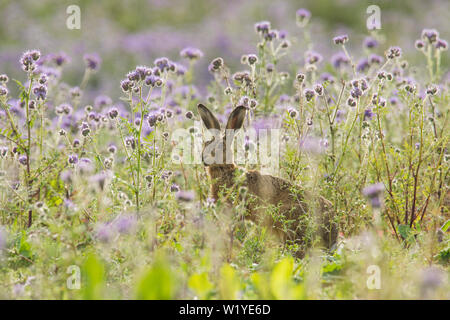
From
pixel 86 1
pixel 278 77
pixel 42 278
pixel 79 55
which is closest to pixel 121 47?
pixel 79 55

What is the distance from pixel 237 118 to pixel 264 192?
52 cm

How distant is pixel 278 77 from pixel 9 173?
86.5 inches

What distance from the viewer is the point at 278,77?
173 inches

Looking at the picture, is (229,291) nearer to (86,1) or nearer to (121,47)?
(121,47)

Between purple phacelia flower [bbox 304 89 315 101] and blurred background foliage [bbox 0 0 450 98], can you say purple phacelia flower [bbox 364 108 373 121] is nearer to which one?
purple phacelia flower [bbox 304 89 315 101]

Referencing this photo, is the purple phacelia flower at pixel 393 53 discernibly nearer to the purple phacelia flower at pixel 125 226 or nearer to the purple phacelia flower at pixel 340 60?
the purple phacelia flower at pixel 340 60

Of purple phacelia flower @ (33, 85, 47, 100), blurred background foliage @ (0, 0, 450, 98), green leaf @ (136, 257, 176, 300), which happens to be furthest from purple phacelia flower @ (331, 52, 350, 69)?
green leaf @ (136, 257, 176, 300)

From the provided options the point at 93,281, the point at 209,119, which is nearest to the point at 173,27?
the point at 209,119

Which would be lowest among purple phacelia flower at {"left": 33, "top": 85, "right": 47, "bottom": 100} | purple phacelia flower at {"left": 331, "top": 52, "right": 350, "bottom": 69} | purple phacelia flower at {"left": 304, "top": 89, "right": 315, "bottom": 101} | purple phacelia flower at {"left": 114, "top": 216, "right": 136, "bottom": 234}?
purple phacelia flower at {"left": 114, "top": 216, "right": 136, "bottom": 234}

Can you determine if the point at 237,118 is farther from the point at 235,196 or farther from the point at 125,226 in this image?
the point at 125,226

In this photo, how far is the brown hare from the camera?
329 centimetres

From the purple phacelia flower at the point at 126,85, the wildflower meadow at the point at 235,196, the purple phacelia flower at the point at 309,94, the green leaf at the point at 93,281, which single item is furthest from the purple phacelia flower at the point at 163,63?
the green leaf at the point at 93,281

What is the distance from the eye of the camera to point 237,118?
3.38 meters
